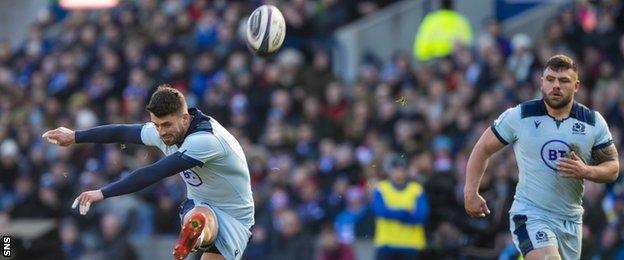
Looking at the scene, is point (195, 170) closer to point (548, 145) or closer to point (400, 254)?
point (548, 145)

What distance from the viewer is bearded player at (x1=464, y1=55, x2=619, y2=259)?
10492 mm

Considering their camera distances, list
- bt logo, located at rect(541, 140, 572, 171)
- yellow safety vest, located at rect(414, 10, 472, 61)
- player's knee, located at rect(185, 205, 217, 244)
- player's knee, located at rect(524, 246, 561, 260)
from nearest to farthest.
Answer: player's knee, located at rect(524, 246, 561, 260), bt logo, located at rect(541, 140, 572, 171), player's knee, located at rect(185, 205, 217, 244), yellow safety vest, located at rect(414, 10, 472, 61)

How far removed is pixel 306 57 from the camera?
22297mm

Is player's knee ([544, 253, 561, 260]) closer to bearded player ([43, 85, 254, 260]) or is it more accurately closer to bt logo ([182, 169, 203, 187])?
bearded player ([43, 85, 254, 260])

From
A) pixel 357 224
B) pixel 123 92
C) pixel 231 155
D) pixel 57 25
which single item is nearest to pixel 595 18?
pixel 357 224

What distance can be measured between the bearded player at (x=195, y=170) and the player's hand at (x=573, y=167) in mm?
2524

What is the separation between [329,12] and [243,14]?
1453mm

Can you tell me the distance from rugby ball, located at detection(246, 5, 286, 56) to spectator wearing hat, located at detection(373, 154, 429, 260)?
3.52 metres

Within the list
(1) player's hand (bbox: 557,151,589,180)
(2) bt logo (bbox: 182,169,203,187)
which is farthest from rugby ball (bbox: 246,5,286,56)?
(1) player's hand (bbox: 557,151,589,180)

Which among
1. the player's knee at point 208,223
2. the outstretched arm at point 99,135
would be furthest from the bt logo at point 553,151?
the outstretched arm at point 99,135

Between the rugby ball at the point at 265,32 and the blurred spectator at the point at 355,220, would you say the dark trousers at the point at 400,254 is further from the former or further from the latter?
the rugby ball at the point at 265,32

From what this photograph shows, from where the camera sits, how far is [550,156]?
1059 cm

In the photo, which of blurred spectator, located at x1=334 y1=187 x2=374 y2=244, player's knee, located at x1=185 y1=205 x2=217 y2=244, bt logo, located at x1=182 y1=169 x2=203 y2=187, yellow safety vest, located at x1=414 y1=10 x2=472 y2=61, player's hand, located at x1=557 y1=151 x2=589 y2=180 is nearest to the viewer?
Answer: player's hand, located at x1=557 y1=151 x2=589 y2=180

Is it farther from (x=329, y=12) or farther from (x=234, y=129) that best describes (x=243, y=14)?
(x=234, y=129)
